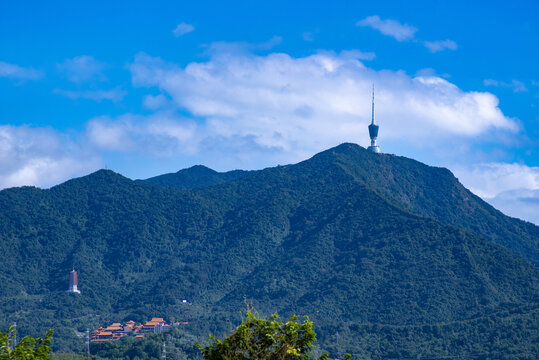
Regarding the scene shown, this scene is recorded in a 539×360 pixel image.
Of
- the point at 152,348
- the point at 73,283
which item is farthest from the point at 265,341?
the point at 73,283

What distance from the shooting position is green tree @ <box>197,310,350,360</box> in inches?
888

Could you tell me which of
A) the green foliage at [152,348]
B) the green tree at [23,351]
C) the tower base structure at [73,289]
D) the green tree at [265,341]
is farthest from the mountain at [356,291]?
the green tree at [23,351]

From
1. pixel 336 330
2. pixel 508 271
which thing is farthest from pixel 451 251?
pixel 336 330

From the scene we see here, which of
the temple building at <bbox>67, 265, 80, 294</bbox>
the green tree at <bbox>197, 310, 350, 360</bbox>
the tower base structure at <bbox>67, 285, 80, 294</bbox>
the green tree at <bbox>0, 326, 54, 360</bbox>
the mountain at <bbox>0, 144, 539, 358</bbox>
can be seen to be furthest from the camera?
the temple building at <bbox>67, 265, 80, 294</bbox>

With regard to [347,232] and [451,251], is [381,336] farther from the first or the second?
[347,232]

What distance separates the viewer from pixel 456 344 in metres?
132

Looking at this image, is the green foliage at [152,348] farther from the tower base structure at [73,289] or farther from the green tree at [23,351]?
the green tree at [23,351]

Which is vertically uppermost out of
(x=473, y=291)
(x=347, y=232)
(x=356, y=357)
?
(x=347, y=232)

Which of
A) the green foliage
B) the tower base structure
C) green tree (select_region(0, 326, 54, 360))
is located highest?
the tower base structure

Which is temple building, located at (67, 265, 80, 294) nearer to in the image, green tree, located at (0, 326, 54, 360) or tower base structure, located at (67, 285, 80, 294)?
tower base structure, located at (67, 285, 80, 294)

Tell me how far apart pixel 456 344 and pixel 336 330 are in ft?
71.9

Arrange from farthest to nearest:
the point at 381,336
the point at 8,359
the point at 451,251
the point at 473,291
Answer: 1. the point at 451,251
2. the point at 473,291
3. the point at 381,336
4. the point at 8,359

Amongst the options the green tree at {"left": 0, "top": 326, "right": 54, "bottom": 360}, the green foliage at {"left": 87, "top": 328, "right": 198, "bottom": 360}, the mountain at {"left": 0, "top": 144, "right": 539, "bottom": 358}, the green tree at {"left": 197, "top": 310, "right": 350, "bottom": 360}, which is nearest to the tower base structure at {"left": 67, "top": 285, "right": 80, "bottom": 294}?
the mountain at {"left": 0, "top": 144, "right": 539, "bottom": 358}

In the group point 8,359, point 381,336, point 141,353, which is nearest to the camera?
point 8,359
